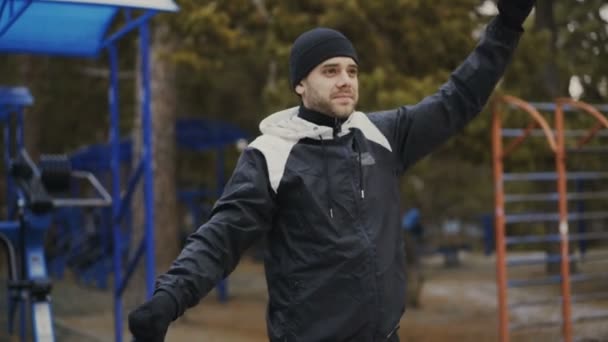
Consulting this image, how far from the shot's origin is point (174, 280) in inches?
104

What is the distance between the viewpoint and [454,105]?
3.24 metres

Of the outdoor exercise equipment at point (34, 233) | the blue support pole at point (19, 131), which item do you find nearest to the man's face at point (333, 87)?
the outdoor exercise equipment at point (34, 233)

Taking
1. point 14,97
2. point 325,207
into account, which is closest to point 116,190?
point 14,97

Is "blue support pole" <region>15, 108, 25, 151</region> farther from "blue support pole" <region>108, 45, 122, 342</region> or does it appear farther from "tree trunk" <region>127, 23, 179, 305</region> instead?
"tree trunk" <region>127, 23, 179, 305</region>

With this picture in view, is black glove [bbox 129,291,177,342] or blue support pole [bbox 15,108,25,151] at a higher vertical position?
blue support pole [bbox 15,108,25,151]

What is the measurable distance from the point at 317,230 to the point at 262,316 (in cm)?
817

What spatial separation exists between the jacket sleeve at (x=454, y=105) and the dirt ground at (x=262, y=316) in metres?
5.36

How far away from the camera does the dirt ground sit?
8992mm

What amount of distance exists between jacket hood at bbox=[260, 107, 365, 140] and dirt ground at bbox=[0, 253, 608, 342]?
5.65m

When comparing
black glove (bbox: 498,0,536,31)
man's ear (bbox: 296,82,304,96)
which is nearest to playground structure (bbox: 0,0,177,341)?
man's ear (bbox: 296,82,304,96)

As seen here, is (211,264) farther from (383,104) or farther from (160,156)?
(160,156)

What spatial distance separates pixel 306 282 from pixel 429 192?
23819 millimetres

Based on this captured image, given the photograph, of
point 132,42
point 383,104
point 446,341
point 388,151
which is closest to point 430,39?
point 383,104

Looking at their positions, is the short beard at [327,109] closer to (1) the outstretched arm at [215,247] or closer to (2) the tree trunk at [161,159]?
(1) the outstretched arm at [215,247]
